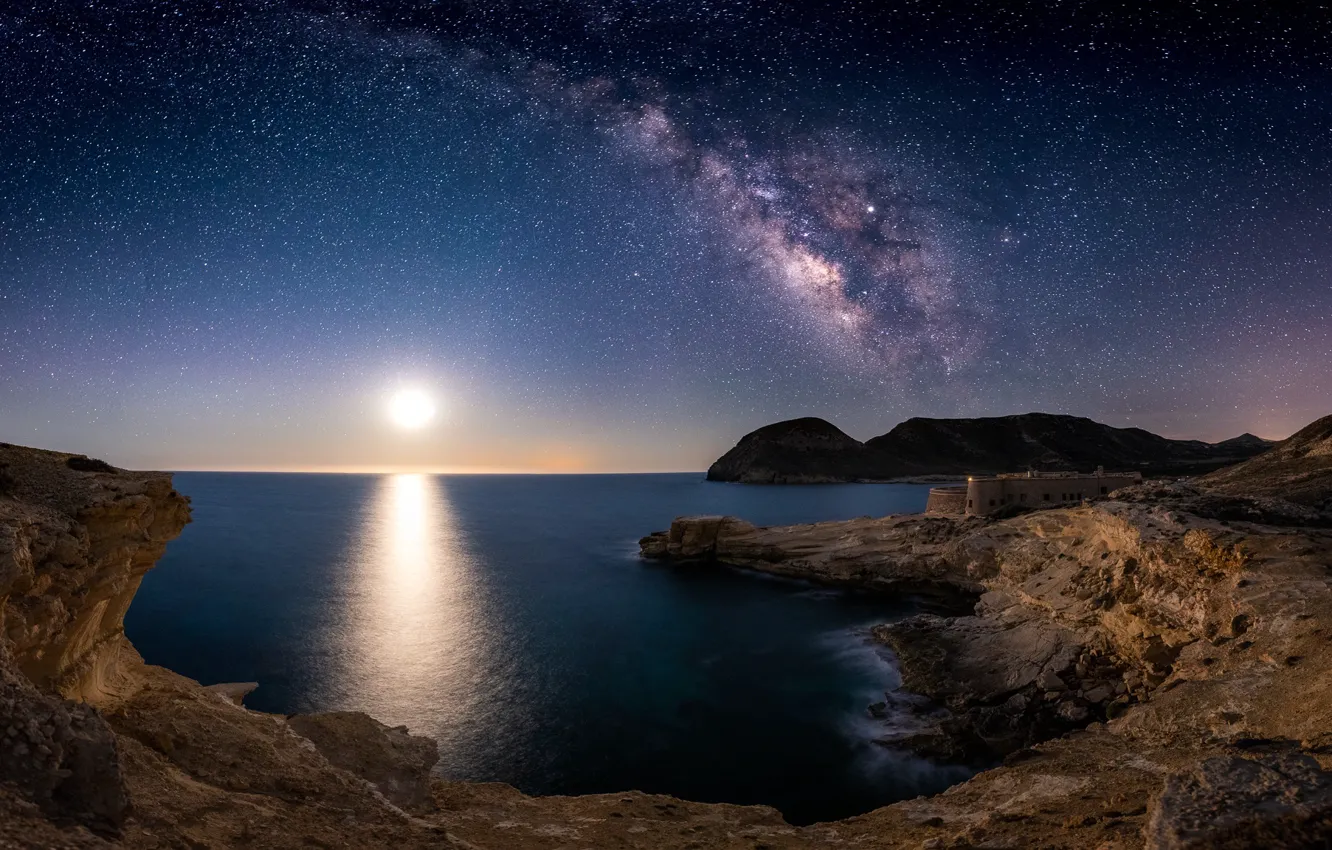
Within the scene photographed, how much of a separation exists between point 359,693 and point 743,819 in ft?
83.2

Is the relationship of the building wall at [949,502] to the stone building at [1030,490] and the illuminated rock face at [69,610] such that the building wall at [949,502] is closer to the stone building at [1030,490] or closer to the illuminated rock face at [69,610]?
the stone building at [1030,490]

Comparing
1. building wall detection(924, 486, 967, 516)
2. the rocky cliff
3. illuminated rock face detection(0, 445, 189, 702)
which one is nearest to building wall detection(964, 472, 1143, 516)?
building wall detection(924, 486, 967, 516)

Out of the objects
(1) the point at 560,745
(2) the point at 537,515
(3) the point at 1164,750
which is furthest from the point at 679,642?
(2) the point at 537,515

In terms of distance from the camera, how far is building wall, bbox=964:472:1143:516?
62.0m

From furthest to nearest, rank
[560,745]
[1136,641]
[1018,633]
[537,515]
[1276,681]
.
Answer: [537,515], [1018,633], [560,745], [1136,641], [1276,681]

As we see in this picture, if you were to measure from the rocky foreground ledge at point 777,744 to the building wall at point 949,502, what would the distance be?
1625 inches

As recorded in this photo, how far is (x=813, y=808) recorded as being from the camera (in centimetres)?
1984

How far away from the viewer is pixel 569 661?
36594 mm

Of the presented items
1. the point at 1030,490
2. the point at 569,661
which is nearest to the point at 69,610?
the point at 569,661

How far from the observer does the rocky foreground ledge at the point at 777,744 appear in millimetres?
7121

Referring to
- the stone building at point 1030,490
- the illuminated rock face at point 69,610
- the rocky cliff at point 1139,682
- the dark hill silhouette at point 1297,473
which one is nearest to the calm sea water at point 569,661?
the rocky cliff at point 1139,682

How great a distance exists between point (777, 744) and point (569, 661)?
16.0m

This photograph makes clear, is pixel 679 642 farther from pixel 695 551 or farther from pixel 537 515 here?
pixel 537 515

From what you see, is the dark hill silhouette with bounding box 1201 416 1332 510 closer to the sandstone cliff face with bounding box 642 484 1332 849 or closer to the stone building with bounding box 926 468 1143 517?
the sandstone cliff face with bounding box 642 484 1332 849
